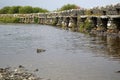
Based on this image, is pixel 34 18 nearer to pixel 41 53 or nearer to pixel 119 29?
pixel 119 29

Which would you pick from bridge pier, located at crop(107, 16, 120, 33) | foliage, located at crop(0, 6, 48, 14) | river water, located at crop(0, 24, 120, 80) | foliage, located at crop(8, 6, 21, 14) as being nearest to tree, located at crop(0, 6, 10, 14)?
foliage, located at crop(0, 6, 48, 14)

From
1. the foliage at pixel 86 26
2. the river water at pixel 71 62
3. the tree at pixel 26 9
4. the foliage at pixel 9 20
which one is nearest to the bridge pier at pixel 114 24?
the foliage at pixel 86 26

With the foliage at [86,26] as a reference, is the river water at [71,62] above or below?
below

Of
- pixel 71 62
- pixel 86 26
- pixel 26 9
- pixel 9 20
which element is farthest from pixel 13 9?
pixel 71 62

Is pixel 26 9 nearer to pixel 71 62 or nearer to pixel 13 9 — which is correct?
pixel 13 9

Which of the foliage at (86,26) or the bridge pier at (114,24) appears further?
the foliage at (86,26)

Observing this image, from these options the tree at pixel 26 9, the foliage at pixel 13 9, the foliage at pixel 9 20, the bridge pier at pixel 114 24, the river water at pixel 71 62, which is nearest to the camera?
the river water at pixel 71 62

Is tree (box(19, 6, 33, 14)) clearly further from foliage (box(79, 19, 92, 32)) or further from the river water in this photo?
the river water

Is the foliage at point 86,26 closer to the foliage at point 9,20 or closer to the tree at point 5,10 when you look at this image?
the foliage at point 9,20

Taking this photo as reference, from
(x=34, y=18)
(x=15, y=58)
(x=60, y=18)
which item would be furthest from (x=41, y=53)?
(x=34, y=18)

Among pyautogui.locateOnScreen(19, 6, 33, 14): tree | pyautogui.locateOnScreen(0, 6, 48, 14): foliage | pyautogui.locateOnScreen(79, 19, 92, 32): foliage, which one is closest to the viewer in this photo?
pyautogui.locateOnScreen(79, 19, 92, 32): foliage

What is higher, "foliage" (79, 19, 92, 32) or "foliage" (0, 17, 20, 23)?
"foliage" (79, 19, 92, 32)

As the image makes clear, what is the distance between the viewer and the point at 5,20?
414 ft

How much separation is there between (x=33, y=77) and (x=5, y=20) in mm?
106694
